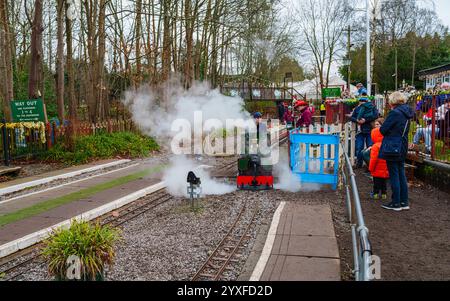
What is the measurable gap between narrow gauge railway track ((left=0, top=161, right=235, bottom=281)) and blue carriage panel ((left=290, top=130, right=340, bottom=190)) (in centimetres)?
313

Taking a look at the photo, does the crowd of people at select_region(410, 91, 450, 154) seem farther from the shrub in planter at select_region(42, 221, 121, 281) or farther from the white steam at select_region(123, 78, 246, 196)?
the shrub in planter at select_region(42, 221, 121, 281)

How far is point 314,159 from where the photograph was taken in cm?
1005

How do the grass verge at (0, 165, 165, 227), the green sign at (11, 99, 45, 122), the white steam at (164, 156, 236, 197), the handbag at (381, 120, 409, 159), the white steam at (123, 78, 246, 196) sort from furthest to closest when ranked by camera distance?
1. the green sign at (11, 99, 45, 122)
2. the white steam at (123, 78, 246, 196)
3. the white steam at (164, 156, 236, 197)
4. the grass verge at (0, 165, 165, 227)
5. the handbag at (381, 120, 409, 159)

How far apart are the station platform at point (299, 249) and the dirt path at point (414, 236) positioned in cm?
64

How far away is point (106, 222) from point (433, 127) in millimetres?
7223

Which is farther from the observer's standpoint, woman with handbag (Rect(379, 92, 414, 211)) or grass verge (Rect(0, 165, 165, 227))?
grass verge (Rect(0, 165, 165, 227))

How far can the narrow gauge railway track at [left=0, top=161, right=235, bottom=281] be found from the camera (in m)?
5.83

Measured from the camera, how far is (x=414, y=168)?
10.1 metres

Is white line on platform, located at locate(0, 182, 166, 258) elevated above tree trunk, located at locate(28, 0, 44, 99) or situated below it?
below

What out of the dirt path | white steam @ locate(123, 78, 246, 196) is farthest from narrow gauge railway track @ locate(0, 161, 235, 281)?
the dirt path

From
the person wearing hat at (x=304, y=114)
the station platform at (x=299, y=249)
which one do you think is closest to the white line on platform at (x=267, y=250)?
the station platform at (x=299, y=249)
